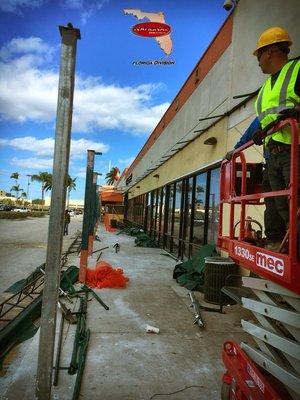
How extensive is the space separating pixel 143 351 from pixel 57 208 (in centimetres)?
234

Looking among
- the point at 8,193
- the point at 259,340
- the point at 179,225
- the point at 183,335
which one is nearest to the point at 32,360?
the point at 183,335

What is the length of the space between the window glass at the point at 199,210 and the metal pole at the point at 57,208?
754 centimetres

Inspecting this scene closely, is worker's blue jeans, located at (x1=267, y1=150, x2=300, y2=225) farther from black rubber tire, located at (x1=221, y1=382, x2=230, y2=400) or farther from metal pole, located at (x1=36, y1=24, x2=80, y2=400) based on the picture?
metal pole, located at (x1=36, y1=24, x2=80, y2=400)

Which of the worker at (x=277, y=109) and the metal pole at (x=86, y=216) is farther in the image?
the metal pole at (x=86, y=216)

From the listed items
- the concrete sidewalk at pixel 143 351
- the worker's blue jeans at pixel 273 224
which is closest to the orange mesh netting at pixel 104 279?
the concrete sidewalk at pixel 143 351

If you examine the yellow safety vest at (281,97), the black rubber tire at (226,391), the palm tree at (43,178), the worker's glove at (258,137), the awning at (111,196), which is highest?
the palm tree at (43,178)

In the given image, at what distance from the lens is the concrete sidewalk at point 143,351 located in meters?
3.93

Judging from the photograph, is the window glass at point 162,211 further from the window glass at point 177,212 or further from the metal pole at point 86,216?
the metal pole at point 86,216

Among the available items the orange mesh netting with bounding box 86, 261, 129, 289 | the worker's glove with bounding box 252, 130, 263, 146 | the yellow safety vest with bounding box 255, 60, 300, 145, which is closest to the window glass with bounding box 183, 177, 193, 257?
the orange mesh netting with bounding box 86, 261, 129, 289

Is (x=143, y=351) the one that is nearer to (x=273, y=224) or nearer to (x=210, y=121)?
(x=273, y=224)

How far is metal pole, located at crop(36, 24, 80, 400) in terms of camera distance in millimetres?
3633

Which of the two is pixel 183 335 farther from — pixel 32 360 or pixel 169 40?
pixel 169 40

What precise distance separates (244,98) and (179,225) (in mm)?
6938

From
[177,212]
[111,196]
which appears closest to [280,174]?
[177,212]
